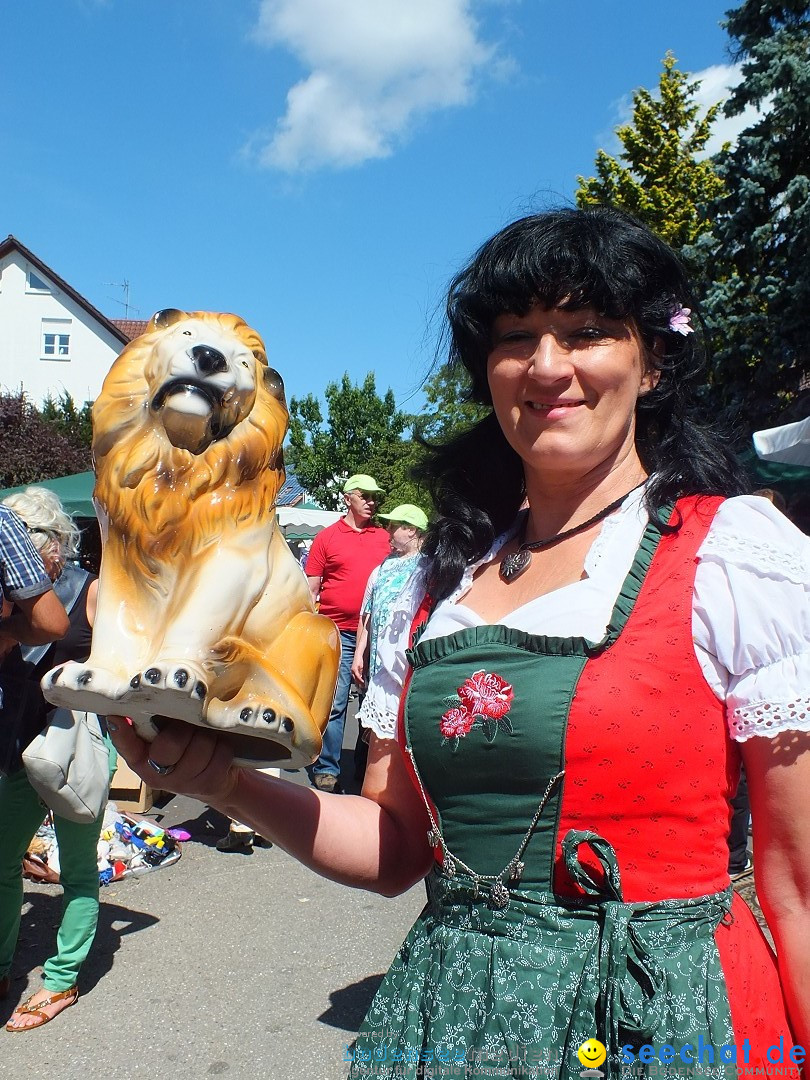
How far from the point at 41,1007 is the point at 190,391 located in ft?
10.7

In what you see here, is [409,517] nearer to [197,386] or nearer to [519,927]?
[197,386]

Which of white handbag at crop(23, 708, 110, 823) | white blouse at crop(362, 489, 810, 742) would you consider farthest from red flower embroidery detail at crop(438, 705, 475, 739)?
white handbag at crop(23, 708, 110, 823)

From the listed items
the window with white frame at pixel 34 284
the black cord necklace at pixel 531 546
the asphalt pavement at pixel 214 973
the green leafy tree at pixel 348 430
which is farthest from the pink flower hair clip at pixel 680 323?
the window with white frame at pixel 34 284

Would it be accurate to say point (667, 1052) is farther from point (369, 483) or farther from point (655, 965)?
point (369, 483)

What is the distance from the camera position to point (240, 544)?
1.40 metres

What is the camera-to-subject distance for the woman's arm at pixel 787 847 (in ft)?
4.17

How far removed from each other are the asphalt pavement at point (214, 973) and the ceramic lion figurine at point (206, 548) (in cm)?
258

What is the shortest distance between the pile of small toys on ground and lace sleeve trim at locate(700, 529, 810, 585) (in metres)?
4.41

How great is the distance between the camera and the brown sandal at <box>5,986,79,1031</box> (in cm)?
355

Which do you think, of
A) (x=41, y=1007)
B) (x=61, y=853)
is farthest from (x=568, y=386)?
(x=41, y=1007)

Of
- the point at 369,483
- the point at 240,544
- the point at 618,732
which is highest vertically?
the point at 369,483

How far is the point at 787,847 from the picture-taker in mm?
1287

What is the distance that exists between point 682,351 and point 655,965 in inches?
39.9

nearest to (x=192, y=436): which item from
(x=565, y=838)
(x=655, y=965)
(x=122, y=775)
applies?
(x=565, y=838)
